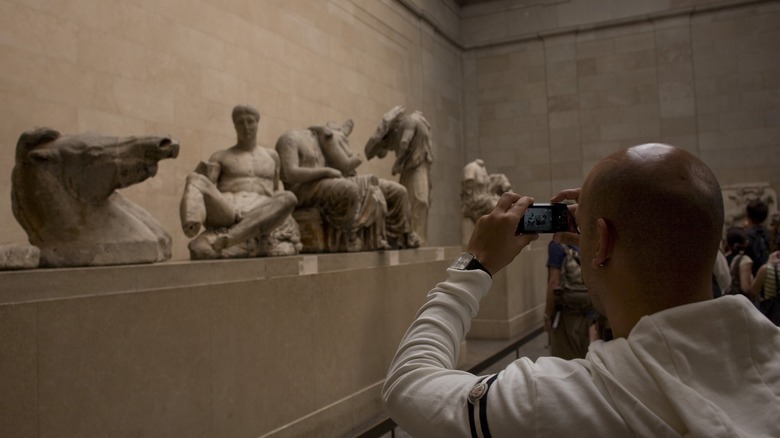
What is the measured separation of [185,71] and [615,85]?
11.2m

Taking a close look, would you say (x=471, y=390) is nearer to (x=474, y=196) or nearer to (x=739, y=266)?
(x=739, y=266)

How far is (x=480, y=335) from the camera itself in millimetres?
8961

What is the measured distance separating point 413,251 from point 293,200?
191cm

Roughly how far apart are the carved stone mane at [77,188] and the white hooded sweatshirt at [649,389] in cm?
270

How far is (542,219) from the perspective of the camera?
133cm

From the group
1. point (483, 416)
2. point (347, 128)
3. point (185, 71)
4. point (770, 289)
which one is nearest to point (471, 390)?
point (483, 416)

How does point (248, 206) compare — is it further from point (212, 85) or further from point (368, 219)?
point (212, 85)

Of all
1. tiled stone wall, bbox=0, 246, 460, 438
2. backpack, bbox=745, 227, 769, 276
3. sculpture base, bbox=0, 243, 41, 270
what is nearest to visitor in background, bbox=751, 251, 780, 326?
backpack, bbox=745, 227, 769, 276

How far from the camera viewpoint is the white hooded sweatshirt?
3.03ft

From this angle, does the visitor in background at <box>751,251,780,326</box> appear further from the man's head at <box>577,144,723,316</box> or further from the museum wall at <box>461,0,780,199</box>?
the museum wall at <box>461,0,780,199</box>

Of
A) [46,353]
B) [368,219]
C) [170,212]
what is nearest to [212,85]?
[170,212]

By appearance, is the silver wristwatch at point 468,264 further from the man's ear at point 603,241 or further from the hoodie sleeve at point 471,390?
the man's ear at point 603,241

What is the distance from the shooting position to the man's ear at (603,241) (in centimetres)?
106

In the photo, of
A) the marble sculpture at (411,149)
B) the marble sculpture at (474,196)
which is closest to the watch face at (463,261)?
the marble sculpture at (411,149)
